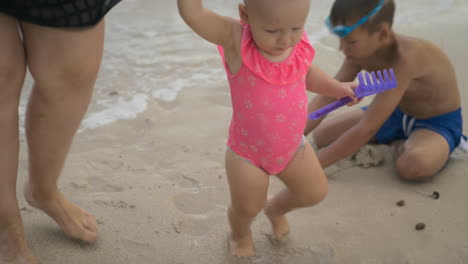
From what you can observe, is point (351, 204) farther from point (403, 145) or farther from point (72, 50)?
point (72, 50)

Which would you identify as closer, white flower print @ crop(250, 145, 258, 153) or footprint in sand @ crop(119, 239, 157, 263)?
white flower print @ crop(250, 145, 258, 153)

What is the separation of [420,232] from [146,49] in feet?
9.10

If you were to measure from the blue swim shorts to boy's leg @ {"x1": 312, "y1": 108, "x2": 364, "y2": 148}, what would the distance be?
0.16 metres

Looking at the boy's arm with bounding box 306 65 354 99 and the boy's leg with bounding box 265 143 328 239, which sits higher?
the boy's arm with bounding box 306 65 354 99

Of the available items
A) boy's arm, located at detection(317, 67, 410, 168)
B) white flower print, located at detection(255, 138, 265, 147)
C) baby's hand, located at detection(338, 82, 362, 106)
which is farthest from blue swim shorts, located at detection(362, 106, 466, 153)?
white flower print, located at detection(255, 138, 265, 147)

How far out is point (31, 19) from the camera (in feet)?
3.62

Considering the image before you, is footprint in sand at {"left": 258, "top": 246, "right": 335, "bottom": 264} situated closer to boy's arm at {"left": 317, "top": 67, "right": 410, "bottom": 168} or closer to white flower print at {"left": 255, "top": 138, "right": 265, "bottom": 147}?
white flower print at {"left": 255, "top": 138, "right": 265, "bottom": 147}

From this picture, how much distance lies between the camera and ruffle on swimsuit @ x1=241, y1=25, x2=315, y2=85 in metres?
1.34

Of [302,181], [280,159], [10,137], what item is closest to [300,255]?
[302,181]

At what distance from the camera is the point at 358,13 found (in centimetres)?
207

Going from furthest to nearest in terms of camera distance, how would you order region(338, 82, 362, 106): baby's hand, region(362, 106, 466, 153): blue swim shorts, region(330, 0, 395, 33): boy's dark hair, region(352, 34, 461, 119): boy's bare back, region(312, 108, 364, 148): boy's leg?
1. region(312, 108, 364, 148): boy's leg
2. region(362, 106, 466, 153): blue swim shorts
3. region(352, 34, 461, 119): boy's bare back
4. region(330, 0, 395, 33): boy's dark hair
5. region(338, 82, 362, 106): baby's hand

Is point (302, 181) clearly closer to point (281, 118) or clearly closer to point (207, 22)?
point (281, 118)

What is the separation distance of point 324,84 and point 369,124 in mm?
750

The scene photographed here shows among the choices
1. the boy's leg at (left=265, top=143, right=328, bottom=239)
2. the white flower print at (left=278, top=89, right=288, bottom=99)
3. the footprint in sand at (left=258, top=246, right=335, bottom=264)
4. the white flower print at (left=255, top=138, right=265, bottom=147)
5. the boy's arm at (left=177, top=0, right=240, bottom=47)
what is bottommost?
the footprint in sand at (left=258, top=246, right=335, bottom=264)
